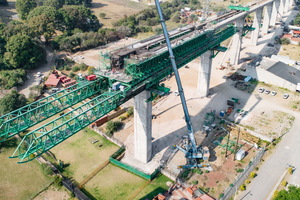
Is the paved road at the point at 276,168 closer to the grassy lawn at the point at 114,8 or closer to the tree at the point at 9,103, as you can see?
the tree at the point at 9,103

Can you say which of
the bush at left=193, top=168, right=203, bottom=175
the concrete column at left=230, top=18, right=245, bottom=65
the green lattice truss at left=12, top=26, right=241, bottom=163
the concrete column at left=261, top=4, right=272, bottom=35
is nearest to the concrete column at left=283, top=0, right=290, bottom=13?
the concrete column at left=261, top=4, right=272, bottom=35

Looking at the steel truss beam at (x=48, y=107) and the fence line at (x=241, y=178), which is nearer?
the steel truss beam at (x=48, y=107)

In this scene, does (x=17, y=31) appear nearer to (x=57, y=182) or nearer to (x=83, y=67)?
(x=83, y=67)

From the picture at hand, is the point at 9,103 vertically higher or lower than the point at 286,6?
lower

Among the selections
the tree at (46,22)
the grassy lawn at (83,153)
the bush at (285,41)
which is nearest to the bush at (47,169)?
the grassy lawn at (83,153)

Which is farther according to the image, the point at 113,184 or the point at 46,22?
the point at 46,22

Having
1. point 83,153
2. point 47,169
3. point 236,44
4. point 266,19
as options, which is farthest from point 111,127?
point 266,19

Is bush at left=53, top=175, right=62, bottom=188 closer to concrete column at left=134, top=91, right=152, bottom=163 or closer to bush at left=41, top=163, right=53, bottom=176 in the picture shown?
bush at left=41, top=163, right=53, bottom=176

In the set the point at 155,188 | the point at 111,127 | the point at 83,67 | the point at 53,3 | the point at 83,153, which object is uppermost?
the point at 53,3
